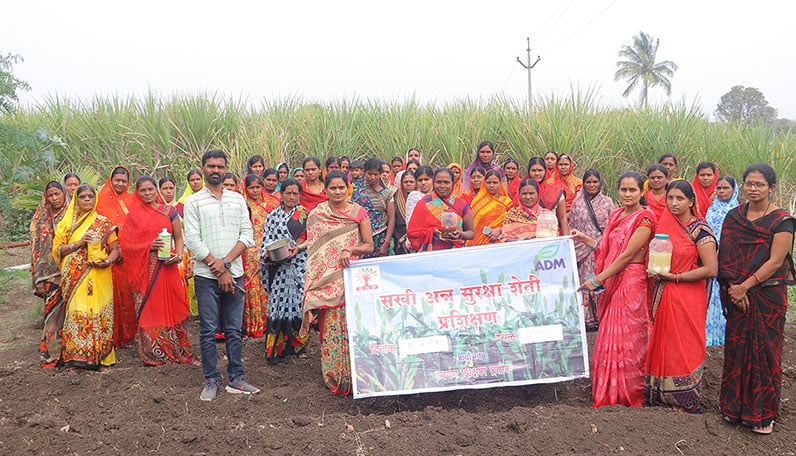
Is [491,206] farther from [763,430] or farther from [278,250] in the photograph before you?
[763,430]

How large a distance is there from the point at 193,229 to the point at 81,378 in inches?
71.4

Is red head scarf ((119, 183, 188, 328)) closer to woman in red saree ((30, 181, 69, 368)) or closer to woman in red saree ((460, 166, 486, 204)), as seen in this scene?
woman in red saree ((30, 181, 69, 368))

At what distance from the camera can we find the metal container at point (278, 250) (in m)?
4.73

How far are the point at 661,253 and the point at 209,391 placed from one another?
10.6 ft

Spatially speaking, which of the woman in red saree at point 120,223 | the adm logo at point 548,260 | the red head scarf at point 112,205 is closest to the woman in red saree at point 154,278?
the woman in red saree at point 120,223

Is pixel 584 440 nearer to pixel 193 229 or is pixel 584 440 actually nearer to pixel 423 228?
pixel 423 228

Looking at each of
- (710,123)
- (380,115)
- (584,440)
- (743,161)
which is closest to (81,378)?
(584,440)

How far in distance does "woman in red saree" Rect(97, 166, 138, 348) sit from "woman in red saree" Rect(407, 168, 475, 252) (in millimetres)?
2899

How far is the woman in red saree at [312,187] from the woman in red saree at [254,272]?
42 centimetres

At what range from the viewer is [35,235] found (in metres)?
5.24

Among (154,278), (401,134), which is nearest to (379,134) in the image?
(401,134)

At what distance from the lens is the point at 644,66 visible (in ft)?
164

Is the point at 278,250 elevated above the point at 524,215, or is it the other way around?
the point at 524,215

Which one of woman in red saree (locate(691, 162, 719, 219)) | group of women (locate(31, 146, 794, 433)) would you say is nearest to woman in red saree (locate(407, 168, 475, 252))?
group of women (locate(31, 146, 794, 433))
